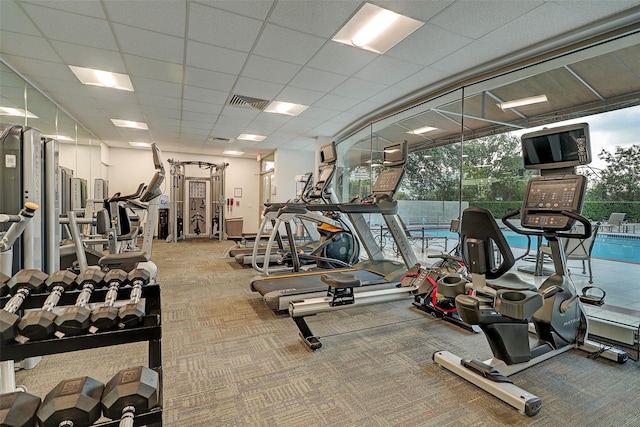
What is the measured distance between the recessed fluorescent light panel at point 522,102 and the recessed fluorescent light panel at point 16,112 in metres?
6.30

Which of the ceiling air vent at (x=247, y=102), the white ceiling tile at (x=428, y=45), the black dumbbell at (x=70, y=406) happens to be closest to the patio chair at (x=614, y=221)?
the white ceiling tile at (x=428, y=45)

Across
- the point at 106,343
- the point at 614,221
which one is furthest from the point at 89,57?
the point at 614,221

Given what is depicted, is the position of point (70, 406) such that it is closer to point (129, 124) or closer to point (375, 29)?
point (375, 29)

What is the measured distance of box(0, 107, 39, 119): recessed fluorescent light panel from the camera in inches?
153

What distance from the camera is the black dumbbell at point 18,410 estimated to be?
76 centimetres

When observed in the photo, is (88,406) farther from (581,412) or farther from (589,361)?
(589,361)

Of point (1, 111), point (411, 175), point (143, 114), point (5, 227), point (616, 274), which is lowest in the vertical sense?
point (616, 274)

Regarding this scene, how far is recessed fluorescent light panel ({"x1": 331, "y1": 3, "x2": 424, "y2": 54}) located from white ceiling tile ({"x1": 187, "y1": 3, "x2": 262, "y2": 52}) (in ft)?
2.86

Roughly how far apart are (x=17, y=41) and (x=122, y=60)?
0.98m

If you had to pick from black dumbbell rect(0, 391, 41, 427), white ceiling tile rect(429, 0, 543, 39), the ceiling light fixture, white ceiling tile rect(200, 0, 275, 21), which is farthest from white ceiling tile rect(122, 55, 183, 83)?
the ceiling light fixture

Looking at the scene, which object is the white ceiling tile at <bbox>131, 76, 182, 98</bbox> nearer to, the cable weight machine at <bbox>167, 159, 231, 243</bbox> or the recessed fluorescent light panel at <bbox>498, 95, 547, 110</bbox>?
the cable weight machine at <bbox>167, 159, 231, 243</bbox>

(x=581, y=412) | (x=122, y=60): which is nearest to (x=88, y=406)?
(x=581, y=412)

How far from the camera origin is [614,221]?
2.93 m

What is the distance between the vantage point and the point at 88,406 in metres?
0.83
